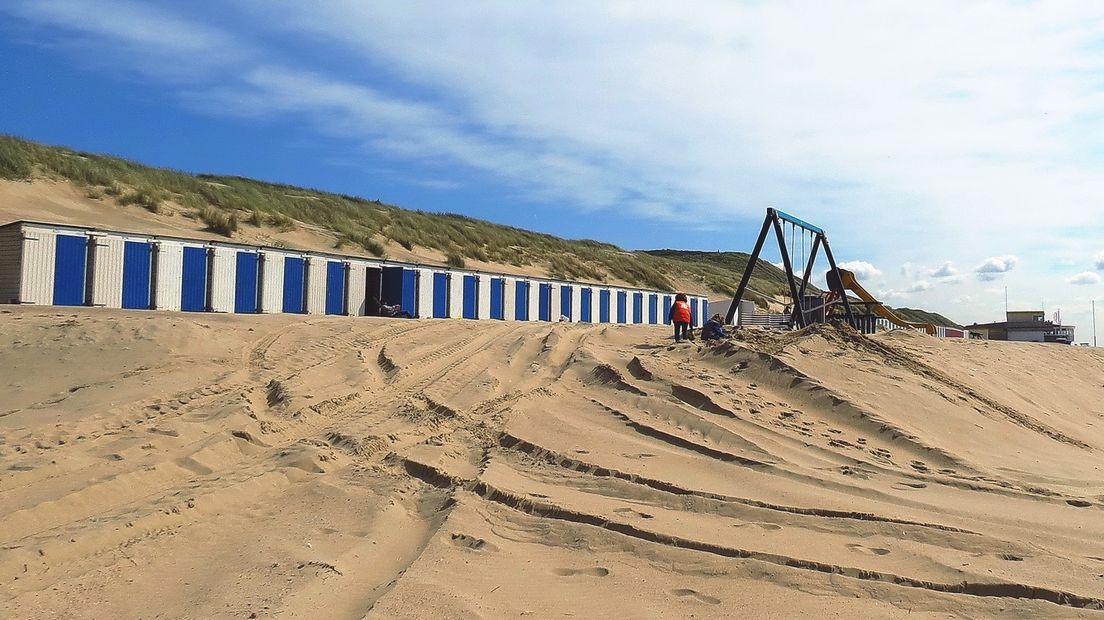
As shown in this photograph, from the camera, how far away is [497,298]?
1022 inches

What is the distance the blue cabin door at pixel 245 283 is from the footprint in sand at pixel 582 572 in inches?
688

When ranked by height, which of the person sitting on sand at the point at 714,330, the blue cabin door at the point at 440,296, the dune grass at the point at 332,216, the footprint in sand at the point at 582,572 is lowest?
the footprint in sand at the point at 582,572

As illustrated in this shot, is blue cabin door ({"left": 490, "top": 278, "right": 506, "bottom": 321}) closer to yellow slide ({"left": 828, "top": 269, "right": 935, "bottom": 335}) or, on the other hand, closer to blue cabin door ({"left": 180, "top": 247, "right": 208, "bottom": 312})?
blue cabin door ({"left": 180, "top": 247, "right": 208, "bottom": 312})

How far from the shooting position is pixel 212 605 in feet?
12.4

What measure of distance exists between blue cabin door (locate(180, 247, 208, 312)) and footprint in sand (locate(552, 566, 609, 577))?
55.9 feet

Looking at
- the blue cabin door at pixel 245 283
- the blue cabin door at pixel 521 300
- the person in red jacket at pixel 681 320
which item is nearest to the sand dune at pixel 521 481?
the person in red jacket at pixel 681 320

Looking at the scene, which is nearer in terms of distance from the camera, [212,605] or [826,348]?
[212,605]

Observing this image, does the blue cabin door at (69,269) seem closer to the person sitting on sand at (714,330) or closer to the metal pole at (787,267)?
the person sitting on sand at (714,330)

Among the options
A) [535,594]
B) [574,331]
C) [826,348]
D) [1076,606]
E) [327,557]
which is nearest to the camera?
[1076,606]

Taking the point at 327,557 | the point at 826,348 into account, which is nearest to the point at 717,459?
the point at 327,557

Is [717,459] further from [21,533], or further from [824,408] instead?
[21,533]

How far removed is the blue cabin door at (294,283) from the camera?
20609 mm

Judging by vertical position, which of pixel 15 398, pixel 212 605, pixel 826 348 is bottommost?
pixel 212 605

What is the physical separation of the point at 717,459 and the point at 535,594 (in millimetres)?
3005
